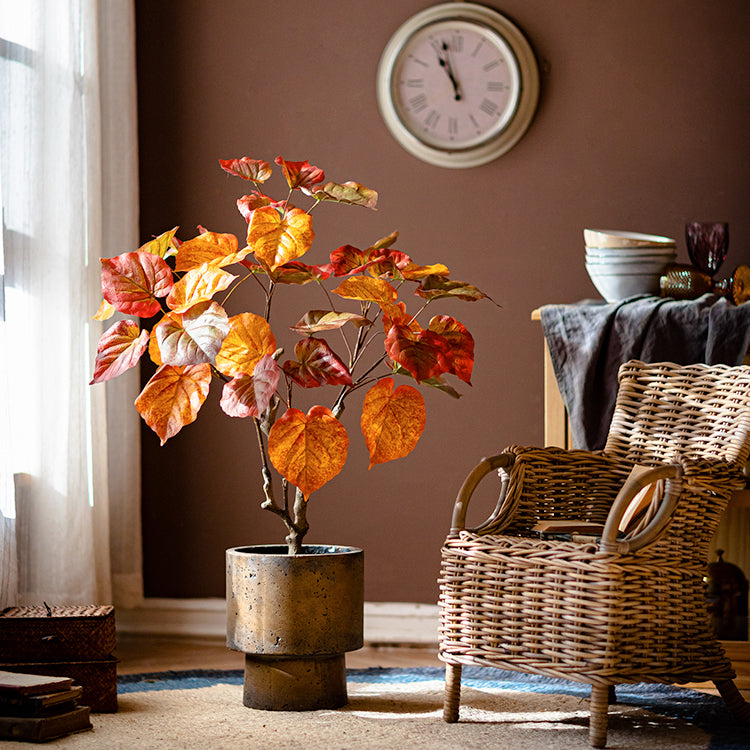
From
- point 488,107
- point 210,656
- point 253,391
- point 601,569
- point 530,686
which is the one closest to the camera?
point 601,569

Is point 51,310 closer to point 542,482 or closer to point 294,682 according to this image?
point 294,682

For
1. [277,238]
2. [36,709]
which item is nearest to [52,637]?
[36,709]

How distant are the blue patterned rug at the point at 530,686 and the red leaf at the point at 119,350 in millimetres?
849

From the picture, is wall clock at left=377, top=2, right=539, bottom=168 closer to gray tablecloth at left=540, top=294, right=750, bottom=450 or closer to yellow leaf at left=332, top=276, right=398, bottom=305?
gray tablecloth at left=540, top=294, right=750, bottom=450

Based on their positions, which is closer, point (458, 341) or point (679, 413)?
point (458, 341)

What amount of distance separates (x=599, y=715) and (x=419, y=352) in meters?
0.80

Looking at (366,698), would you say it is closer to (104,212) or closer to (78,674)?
(78,674)

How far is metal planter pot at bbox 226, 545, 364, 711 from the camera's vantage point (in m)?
2.25

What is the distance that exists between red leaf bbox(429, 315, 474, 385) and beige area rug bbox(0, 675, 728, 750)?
0.74m

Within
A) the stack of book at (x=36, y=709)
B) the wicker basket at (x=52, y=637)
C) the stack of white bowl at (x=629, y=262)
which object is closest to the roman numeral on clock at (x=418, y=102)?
the stack of white bowl at (x=629, y=262)

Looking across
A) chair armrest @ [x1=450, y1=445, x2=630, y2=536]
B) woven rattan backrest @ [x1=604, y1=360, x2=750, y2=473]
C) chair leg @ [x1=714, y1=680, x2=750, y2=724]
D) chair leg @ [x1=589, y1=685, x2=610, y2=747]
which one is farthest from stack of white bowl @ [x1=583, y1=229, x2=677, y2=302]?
chair leg @ [x1=589, y1=685, x2=610, y2=747]

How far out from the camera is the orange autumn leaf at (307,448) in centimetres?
213

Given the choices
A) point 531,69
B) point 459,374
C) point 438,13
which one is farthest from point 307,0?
point 459,374

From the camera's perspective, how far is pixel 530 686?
2.62 metres
